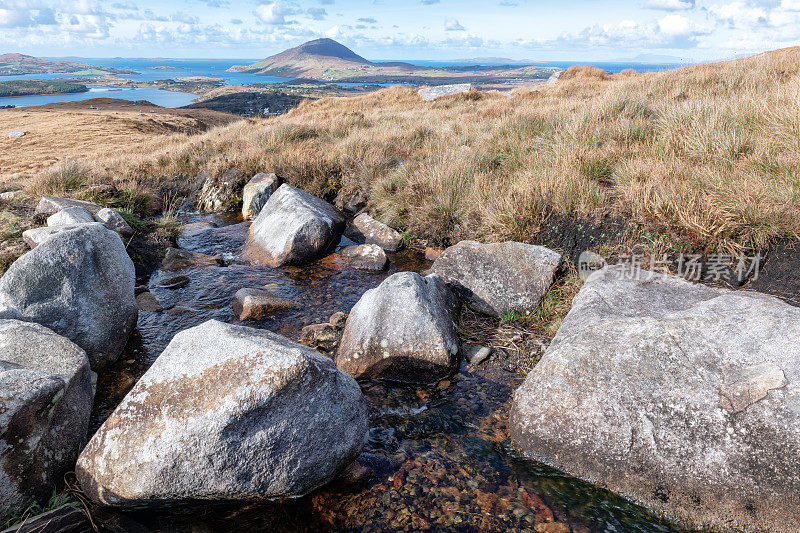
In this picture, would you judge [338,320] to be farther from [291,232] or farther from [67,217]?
[67,217]

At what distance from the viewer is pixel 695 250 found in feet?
16.0

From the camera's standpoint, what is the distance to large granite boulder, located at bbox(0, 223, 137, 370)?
13.9 feet

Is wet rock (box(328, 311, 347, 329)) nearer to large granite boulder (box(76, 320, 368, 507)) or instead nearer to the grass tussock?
large granite boulder (box(76, 320, 368, 507))

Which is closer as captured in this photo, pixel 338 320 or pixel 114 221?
pixel 338 320

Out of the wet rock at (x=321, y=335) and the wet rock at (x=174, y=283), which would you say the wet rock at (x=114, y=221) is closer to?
the wet rock at (x=174, y=283)

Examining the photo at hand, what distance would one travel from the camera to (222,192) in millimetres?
10836

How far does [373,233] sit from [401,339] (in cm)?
393

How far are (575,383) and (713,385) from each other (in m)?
0.89

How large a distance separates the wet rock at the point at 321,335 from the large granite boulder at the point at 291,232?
230cm

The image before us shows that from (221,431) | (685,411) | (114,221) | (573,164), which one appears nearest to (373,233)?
(573,164)

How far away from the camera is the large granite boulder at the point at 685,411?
2648mm

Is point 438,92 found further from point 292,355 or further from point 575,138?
point 292,355

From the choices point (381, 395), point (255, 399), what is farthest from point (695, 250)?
point (255, 399)

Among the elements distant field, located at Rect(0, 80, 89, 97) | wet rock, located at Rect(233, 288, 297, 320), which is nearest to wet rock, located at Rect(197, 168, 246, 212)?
wet rock, located at Rect(233, 288, 297, 320)
